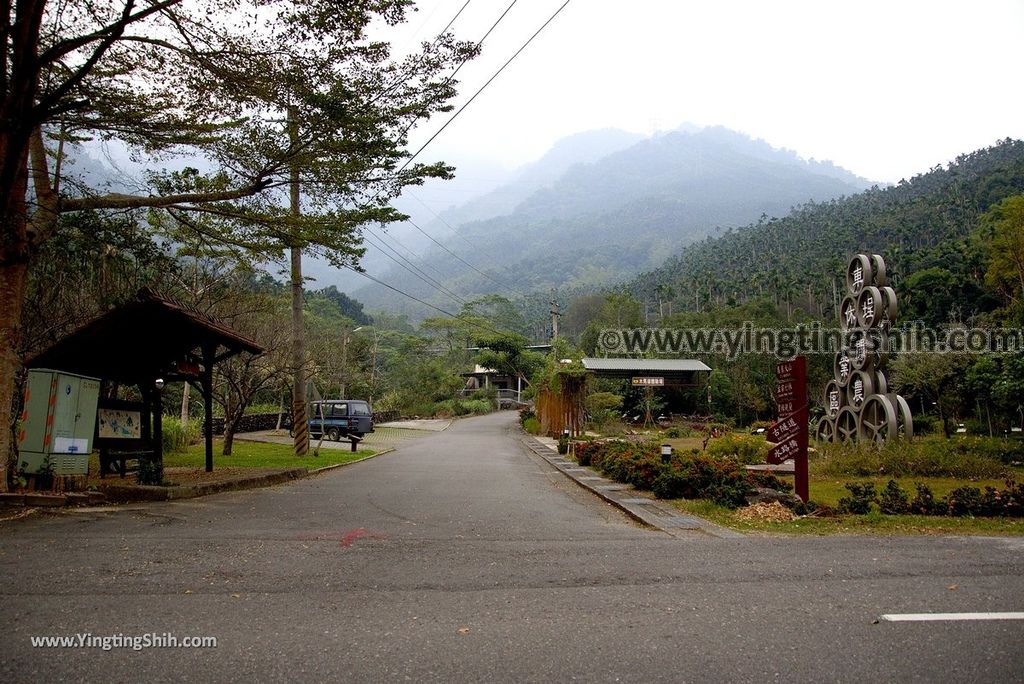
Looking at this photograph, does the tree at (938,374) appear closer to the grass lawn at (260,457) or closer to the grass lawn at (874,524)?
the grass lawn at (874,524)

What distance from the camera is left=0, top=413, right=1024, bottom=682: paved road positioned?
3752 mm

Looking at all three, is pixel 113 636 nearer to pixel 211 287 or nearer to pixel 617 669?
pixel 617 669

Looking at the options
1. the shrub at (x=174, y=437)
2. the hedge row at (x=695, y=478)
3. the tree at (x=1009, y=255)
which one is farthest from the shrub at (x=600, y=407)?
the tree at (x=1009, y=255)

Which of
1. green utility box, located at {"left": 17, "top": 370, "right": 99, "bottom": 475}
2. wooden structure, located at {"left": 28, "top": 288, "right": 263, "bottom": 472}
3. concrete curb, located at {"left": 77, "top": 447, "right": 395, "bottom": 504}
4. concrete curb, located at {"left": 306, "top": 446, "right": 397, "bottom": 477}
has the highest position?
wooden structure, located at {"left": 28, "top": 288, "right": 263, "bottom": 472}

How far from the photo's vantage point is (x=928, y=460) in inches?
611

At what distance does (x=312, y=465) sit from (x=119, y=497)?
7.51 meters

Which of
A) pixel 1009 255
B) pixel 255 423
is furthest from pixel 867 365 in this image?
pixel 1009 255

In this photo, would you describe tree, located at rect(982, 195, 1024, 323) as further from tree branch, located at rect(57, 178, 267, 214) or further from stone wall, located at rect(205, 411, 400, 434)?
tree branch, located at rect(57, 178, 267, 214)

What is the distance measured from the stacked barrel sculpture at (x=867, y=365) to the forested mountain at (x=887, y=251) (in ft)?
109

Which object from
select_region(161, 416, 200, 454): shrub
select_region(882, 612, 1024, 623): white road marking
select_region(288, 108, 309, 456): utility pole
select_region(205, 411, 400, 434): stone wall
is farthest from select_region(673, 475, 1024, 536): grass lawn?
select_region(205, 411, 400, 434): stone wall

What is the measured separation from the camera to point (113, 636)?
4117mm

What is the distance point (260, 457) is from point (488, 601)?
15.0m

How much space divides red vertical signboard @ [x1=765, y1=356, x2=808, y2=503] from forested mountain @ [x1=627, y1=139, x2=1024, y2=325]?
46.2 meters

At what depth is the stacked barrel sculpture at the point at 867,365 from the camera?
1959 cm
